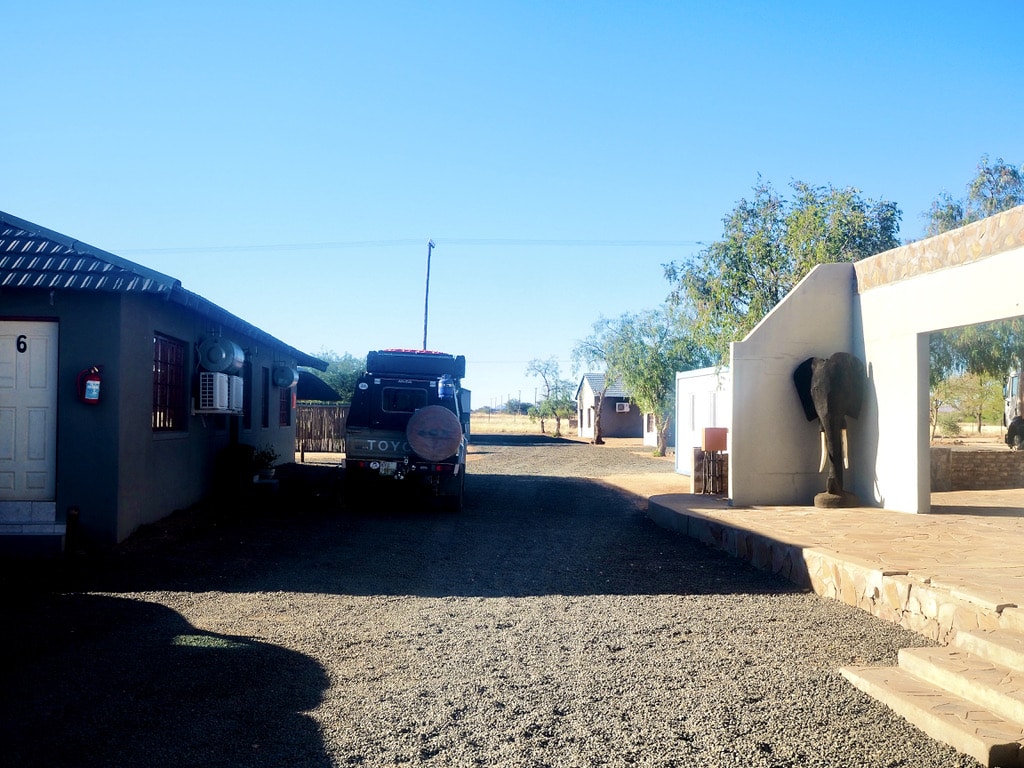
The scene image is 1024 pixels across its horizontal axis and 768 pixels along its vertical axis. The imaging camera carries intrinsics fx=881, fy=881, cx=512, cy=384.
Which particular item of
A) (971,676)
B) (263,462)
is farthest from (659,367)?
(971,676)

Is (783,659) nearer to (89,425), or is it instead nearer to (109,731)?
(109,731)

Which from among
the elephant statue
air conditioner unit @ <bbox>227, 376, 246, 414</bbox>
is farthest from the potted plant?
the elephant statue

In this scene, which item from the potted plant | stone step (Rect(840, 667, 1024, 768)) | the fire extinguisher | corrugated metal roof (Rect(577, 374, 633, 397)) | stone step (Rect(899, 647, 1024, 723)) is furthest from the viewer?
corrugated metal roof (Rect(577, 374, 633, 397))

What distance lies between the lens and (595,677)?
5234 millimetres

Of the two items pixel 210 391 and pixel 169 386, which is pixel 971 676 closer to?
pixel 169 386

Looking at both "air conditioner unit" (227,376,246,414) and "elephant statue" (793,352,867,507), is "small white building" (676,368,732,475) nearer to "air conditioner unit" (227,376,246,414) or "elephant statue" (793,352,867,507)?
"elephant statue" (793,352,867,507)

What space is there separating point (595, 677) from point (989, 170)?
2683 centimetres

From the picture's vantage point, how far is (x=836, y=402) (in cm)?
1152

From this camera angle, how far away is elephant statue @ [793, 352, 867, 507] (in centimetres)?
1152

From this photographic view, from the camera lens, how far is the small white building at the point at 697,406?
785 inches

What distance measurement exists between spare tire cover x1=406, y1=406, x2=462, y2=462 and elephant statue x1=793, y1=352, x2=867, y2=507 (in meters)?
5.11

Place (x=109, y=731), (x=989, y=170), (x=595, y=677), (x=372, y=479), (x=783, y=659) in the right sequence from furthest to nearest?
1. (x=989, y=170)
2. (x=372, y=479)
3. (x=783, y=659)
4. (x=595, y=677)
5. (x=109, y=731)

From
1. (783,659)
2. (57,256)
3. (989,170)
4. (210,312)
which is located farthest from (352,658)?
(989,170)

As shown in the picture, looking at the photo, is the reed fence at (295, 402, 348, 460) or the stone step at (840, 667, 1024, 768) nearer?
the stone step at (840, 667, 1024, 768)
